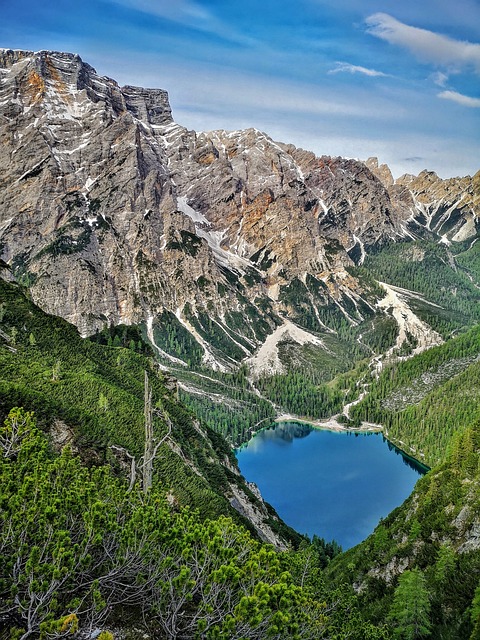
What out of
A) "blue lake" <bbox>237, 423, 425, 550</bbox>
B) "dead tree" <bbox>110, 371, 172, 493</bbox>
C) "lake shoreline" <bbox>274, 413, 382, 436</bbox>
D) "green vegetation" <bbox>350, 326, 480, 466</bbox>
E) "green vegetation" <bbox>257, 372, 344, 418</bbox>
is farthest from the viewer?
"green vegetation" <bbox>257, 372, 344, 418</bbox>

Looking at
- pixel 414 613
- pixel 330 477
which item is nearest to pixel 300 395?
pixel 330 477

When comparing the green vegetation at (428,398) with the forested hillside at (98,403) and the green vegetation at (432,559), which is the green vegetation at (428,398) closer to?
the green vegetation at (432,559)

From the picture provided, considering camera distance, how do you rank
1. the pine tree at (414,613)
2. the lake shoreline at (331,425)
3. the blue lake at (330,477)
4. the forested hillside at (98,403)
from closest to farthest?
the pine tree at (414,613) → the forested hillside at (98,403) → the blue lake at (330,477) → the lake shoreline at (331,425)

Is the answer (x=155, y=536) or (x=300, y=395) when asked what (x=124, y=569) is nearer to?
(x=155, y=536)

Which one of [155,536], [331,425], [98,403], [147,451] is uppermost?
[331,425]

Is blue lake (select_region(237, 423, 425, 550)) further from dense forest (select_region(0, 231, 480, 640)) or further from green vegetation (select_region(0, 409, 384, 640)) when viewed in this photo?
green vegetation (select_region(0, 409, 384, 640))

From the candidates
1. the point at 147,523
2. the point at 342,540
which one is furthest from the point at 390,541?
the point at 342,540

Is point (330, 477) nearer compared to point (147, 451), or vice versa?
point (147, 451)

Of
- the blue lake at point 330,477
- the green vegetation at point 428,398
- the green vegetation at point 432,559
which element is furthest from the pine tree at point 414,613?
the green vegetation at point 428,398

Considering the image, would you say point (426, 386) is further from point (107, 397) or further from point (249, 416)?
point (107, 397)

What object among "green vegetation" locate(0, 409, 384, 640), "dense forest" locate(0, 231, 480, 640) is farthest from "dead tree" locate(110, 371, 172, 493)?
"green vegetation" locate(0, 409, 384, 640)
